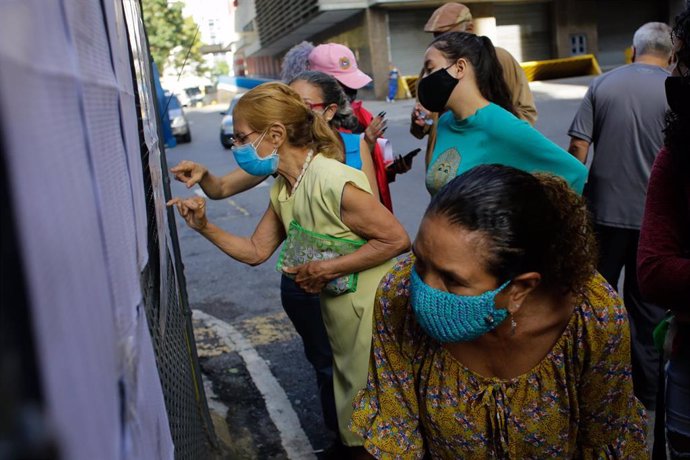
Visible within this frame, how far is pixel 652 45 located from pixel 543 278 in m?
2.47

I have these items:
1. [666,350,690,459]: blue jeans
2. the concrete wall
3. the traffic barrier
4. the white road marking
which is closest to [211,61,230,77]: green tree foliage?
the concrete wall

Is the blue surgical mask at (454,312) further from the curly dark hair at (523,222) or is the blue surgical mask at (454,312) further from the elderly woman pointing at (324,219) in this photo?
the elderly woman pointing at (324,219)

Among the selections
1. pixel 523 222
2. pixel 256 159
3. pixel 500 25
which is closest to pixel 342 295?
pixel 256 159

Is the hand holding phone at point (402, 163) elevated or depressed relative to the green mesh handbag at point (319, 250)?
elevated

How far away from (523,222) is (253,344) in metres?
3.55

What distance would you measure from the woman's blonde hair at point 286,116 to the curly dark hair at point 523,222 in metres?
1.10

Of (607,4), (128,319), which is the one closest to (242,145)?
(128,319)

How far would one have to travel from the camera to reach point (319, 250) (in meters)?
2.69

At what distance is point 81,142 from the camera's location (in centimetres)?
67

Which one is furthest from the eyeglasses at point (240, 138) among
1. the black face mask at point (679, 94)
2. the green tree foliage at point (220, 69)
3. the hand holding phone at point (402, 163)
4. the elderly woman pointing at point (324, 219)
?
the green tree foliage at point (220, 69)

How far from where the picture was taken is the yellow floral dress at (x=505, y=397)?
1.72 m

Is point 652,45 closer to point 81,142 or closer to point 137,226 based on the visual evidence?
point 137,226

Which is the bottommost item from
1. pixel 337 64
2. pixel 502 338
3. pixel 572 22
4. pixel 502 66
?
pixel 502 338

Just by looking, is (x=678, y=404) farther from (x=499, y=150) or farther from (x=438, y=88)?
(x=438, y=88)
